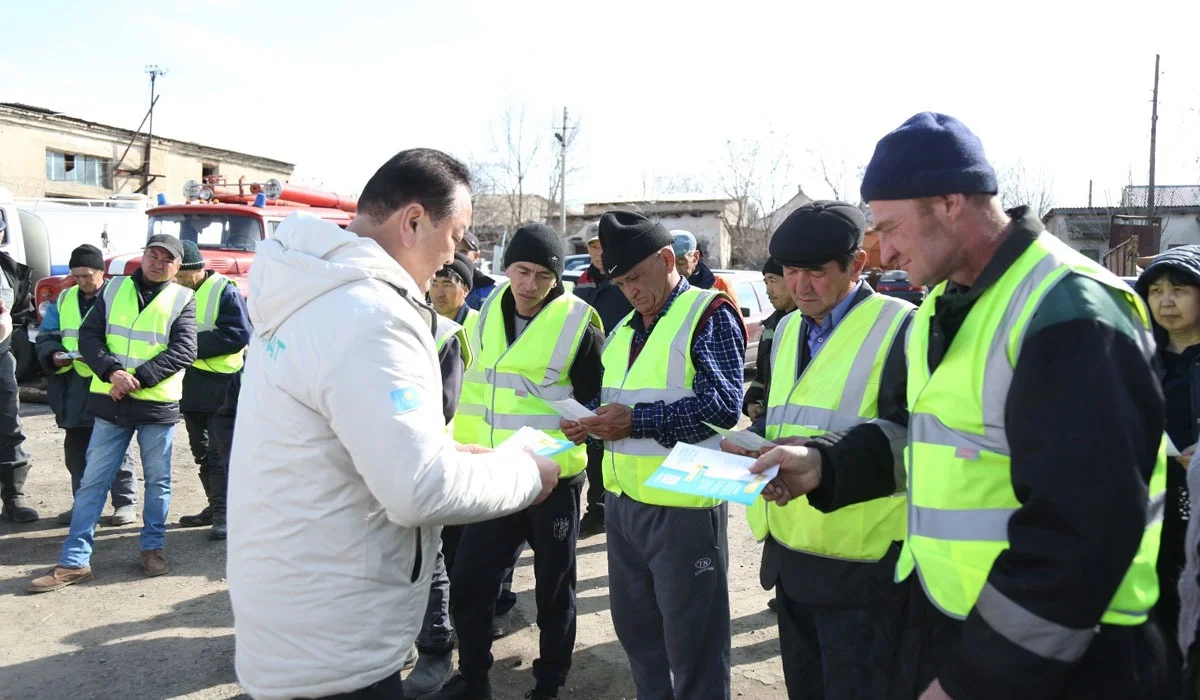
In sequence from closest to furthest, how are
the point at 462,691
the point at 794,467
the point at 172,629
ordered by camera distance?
the point at 794,467, the point at 462,691, the point at 172,629

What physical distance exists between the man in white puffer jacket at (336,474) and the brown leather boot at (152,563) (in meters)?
3.88

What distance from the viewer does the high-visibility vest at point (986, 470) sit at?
1564mm

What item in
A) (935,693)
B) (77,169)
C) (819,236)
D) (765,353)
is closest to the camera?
(935,693)

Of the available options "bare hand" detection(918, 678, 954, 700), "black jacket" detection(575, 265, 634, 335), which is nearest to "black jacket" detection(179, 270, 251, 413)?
"black jacket" detection(575, 265, 634, 335)

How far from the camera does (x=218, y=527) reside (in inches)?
241

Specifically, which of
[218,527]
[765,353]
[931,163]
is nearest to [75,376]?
[218,527]

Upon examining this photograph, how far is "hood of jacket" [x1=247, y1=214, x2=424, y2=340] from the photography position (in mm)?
2033

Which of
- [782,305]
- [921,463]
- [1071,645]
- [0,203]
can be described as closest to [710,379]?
[921,463]

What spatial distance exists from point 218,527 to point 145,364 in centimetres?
134

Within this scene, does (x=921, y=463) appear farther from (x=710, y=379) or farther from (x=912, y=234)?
(x=710, y=379)

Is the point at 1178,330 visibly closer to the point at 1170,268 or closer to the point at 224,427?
the point at 1170,268

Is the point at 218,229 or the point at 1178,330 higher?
the point at 218,229

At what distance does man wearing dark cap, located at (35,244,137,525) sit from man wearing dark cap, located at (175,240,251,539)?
1.65 ft

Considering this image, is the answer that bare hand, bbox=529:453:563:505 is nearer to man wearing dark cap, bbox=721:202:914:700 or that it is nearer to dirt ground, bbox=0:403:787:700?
man wearing dark cap, bbox=721:202:914:700
